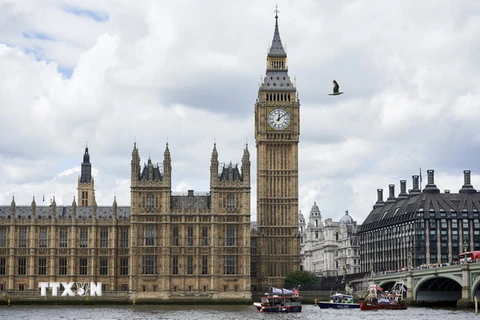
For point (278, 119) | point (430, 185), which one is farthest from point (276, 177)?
point (430, 185)

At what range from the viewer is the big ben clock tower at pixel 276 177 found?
573 ft

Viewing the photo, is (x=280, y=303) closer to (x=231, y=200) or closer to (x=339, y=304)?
(x=339, y=304)

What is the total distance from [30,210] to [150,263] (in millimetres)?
23151

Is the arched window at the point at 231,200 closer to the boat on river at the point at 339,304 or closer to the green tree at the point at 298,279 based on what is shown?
the green tree at the point at 298,279

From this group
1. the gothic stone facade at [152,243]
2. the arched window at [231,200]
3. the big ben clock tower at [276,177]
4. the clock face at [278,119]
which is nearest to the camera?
the gothic stone facade at [152,243]

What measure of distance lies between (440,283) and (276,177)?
39567mm

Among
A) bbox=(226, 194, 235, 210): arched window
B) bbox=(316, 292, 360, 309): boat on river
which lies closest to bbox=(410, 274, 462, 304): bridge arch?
bbox=(316, 292, 360, 309): boat on river

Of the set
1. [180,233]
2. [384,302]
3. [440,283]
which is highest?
[180,233]

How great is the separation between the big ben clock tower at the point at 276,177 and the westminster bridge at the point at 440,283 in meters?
18.0

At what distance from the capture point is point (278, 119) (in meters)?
180

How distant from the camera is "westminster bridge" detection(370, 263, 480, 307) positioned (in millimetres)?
127188

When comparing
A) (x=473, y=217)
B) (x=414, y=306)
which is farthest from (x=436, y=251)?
(x=414, y=306)

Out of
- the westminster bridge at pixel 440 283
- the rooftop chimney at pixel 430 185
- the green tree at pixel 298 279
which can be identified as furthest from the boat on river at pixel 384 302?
the rooftop chimney at pixel 430 185

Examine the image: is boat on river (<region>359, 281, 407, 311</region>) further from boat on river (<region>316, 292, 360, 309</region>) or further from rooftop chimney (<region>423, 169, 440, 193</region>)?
rooftop chimney (<region>423, 169, 440, 193</region>)
